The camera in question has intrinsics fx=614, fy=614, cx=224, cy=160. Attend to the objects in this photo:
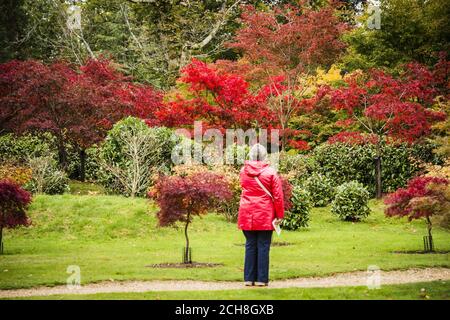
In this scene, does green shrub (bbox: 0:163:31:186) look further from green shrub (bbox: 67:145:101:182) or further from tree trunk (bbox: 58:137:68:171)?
green shrub (bbox: 67:145:101:182)

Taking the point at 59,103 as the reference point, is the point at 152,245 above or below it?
below

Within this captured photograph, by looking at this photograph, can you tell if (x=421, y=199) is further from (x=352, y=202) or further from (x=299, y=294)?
(x=352, y=202)

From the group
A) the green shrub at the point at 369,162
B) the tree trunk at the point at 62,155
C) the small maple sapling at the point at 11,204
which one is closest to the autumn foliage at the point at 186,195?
the small maple sapling at the point at 11,204

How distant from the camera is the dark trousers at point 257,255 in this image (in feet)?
27.4

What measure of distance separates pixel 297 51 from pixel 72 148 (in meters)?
9.74

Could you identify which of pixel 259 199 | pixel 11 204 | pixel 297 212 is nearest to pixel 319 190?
pixel 297 212

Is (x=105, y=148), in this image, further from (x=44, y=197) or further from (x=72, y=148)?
(x=72, y=148)

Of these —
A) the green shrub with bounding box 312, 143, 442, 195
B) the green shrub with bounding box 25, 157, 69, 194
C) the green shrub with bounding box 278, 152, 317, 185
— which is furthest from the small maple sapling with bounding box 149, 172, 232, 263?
the green shrub with bounding box 312, 143, 442, 195

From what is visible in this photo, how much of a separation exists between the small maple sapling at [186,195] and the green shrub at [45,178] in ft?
28.7

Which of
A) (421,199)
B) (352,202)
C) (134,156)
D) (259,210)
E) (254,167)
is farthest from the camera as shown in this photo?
(134,156)

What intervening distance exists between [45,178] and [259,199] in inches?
486

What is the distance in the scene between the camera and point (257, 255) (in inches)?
336

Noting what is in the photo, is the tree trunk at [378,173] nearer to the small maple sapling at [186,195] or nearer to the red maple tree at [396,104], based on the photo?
the red maple tree at [396,104]

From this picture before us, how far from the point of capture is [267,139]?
77.9ft
